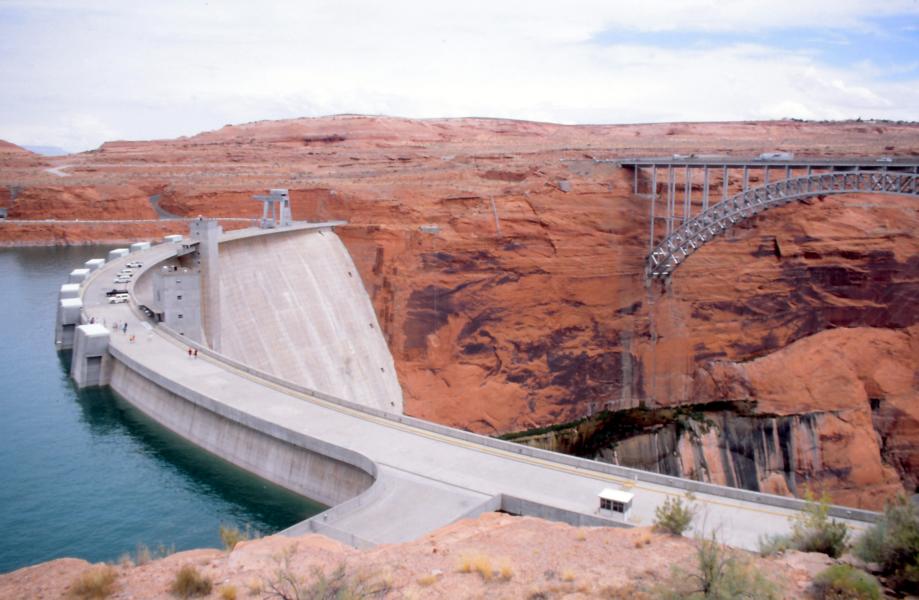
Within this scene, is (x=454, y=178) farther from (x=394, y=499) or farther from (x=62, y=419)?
(x=394, y=499)

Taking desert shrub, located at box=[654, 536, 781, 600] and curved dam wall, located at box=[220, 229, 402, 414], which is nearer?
desert shrub, located at box=[654, 536, 781, 600]

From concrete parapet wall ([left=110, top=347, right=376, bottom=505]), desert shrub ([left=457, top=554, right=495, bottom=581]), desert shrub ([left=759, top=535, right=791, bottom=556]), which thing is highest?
desert shrub ([left=759, top=535, right=791, bottom=556])

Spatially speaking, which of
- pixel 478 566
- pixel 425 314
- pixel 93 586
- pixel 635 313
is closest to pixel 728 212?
pixel 635 313

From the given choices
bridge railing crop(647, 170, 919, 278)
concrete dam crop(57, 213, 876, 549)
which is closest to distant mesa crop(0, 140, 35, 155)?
concrete dam crop(57, 213, 876, 549)

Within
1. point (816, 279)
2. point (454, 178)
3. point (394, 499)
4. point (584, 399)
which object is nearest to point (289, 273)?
point (454, 178)

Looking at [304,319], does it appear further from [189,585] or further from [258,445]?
[189,585]

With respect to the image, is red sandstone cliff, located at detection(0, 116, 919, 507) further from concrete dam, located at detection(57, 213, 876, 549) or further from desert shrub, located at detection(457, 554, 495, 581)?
desert shrub, located at detection(457, 554, 495, 581)

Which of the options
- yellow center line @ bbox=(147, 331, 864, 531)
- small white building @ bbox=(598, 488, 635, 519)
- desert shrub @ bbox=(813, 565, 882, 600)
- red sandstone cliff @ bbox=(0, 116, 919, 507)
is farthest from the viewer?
red sandstone cliff @ bbox=(0, 116, 919, 507)
